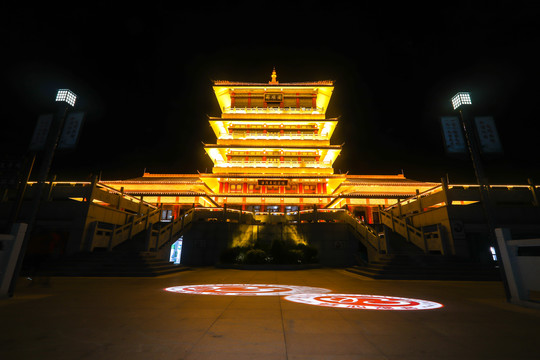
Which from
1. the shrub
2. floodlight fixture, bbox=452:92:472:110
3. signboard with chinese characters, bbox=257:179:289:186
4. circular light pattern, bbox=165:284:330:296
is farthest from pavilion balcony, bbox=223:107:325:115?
circular light pattern, bbox=165:284:330:296

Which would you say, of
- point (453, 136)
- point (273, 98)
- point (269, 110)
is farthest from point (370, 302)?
point (273, 98)

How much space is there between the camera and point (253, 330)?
352 cm

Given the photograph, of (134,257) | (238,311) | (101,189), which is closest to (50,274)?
(134,257)

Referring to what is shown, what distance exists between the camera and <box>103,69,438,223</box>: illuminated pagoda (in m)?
27.8

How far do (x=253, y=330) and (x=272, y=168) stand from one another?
84.8 feet

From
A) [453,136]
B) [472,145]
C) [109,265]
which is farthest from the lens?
[109,265]

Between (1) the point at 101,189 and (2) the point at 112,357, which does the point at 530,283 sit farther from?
(1) the point at 101,189

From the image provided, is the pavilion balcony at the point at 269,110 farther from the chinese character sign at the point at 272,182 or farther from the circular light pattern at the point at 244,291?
the circular light pattern at the point at 244,291

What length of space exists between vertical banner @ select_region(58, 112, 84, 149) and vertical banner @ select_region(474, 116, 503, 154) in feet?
38.8

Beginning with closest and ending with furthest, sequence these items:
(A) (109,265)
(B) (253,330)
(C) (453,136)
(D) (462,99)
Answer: (B) (253,330), (D) (462,99), (C) (453,136), (A) (109,265)

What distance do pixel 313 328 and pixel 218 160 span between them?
95.1ft

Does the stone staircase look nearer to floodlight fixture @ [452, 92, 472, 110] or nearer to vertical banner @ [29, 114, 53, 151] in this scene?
vertical banner @ [29, 114, 53, 151]

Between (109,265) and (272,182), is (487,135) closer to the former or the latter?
(109,265)

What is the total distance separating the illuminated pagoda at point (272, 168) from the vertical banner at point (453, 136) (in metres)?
17.2
